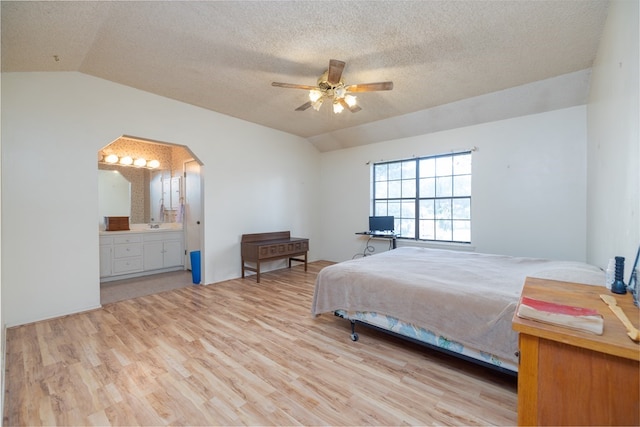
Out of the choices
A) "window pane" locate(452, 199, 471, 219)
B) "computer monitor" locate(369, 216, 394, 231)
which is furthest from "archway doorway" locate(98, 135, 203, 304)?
"window pane" locate(452, 199, 471, 219)

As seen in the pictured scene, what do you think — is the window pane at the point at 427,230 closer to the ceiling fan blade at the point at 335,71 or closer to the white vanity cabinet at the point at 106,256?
the ceiling fan blade at the point at 335,71

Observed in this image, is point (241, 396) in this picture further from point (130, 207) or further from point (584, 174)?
point (130, 207)

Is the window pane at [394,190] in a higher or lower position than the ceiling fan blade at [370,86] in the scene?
lower

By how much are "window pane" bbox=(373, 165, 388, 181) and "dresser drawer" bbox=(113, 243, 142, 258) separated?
4703 millimetres

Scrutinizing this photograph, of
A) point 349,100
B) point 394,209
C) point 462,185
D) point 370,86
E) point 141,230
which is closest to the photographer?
point 370,86

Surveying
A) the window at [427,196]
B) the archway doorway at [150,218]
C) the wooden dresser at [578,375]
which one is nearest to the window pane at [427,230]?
the window at [427,196]

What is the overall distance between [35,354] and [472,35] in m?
4.74

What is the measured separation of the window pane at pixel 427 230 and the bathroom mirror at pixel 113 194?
5.69 metres

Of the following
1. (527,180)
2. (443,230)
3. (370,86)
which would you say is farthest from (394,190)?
(370,86)

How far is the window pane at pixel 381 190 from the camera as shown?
18.0 feet

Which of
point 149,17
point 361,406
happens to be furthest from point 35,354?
point 149,17

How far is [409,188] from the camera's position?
5141 millimetres

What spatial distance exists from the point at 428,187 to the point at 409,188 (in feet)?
1.18

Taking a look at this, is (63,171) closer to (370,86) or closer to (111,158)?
(111,158)
